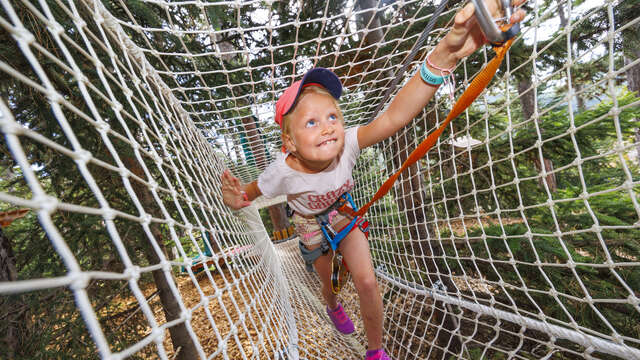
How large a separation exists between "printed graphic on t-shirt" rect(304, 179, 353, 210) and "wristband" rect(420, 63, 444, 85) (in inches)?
23.5

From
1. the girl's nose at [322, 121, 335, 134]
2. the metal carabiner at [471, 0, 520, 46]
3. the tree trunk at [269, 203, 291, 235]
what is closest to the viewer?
the metal carabiner at [471, 0, 520, 46]

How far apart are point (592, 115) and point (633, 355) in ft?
4.77

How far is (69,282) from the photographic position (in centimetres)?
38

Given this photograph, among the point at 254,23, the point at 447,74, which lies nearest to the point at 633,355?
the point at 447,74

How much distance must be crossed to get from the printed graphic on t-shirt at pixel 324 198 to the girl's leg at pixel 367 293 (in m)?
0.26

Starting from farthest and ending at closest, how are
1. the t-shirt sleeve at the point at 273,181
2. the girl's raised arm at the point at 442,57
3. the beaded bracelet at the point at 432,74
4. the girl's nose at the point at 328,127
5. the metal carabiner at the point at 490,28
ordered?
the t-shirt sleeve at the point at 273,181 → the girl's nose at the point at 328,127 → the beaded bracelet at the point at 432,74 → the girl's raised arm at the point at 442,57 → the metal carabiner at the point at 490,28

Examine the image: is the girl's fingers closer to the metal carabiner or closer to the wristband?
the metal carabiner

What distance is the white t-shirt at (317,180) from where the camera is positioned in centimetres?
125

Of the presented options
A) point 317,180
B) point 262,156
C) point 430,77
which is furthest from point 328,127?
point 262,156

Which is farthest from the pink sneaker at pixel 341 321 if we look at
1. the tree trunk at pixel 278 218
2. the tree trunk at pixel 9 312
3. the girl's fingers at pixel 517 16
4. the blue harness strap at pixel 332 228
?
the tree trunk at pixel 278 218

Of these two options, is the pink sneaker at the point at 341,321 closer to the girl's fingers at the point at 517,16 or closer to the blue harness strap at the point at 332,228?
the blue harness strap at the point at 332,228

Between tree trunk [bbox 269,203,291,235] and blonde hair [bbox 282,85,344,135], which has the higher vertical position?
blonde hair [bbox 282,85,344,135]

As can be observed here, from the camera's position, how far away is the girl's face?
105cm

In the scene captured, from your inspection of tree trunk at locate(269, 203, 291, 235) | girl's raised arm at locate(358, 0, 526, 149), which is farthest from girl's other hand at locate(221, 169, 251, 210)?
tree trunk at locate(269, 203, 291, 235)
